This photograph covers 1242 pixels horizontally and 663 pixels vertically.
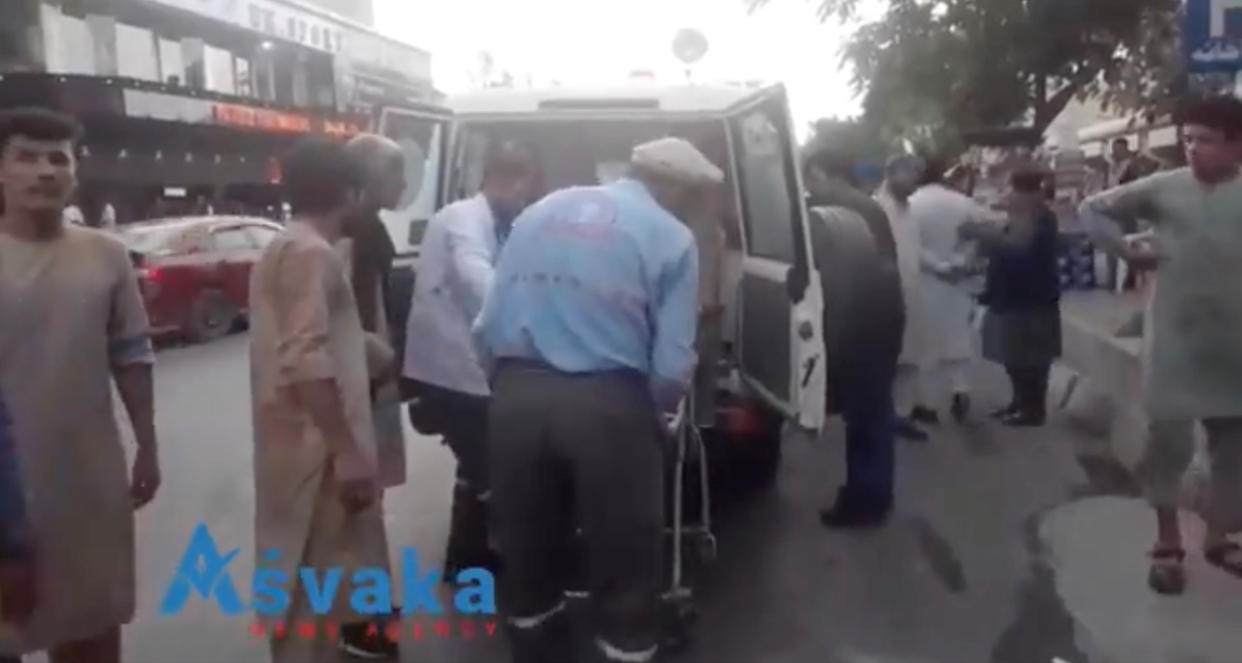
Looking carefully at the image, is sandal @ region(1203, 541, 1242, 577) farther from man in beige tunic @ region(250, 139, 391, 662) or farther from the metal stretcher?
man in beige tunic @ region(250, 139, 391, 662)

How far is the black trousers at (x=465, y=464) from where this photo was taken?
6.36 metres

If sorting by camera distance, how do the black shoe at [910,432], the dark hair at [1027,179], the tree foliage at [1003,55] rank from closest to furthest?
the dark hair at [1027,179] → the black shoe at [910,432] → the tree foliage at [1003,55]

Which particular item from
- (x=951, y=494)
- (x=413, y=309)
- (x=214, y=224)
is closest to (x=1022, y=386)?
(x=951, y=494)

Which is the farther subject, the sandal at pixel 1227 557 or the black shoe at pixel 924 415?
the black shoe at pixel 924 415

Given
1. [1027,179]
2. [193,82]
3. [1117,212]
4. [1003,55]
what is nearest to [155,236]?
[1003,55]

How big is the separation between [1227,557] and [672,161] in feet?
10.3

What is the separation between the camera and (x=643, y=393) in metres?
4.64

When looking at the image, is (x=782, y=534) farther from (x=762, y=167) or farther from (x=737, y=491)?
(x=762, y=167)

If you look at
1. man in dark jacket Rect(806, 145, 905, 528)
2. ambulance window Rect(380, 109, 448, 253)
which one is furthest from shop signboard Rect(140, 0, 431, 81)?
Result: man in dark jacket Rect(806, 145, 905, 528)

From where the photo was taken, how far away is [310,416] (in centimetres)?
449

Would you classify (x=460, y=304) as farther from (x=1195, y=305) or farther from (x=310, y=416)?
(x=1195, y=305)

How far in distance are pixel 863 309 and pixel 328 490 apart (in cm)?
376

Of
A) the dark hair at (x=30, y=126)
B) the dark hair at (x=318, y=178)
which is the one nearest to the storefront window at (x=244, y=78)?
the dark hair at (x=318, y=178)

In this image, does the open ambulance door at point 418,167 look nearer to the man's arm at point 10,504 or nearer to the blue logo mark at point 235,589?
the blue logo mark at point 235,589
